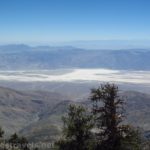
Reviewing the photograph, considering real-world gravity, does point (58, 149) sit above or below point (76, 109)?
below

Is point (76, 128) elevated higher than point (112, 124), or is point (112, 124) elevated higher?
point (112, 124)

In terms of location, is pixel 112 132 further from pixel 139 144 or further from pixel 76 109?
pixel 76 109

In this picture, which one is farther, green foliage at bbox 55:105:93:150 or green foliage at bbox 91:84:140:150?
green foliage at bbox 55:105:93:150

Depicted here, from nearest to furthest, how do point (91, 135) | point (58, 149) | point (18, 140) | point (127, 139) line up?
point (127, 139) < point (91, 135) < point (58, 149) < point (18, 140)

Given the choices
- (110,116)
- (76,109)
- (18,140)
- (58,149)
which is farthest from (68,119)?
(18,140)

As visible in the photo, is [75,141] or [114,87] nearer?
[114,87]

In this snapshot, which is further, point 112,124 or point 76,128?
point 76,128

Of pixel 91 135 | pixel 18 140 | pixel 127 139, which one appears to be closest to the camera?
pixel 127 139

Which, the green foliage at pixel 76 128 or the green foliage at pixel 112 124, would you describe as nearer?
the green foliage at pixel 112 124
